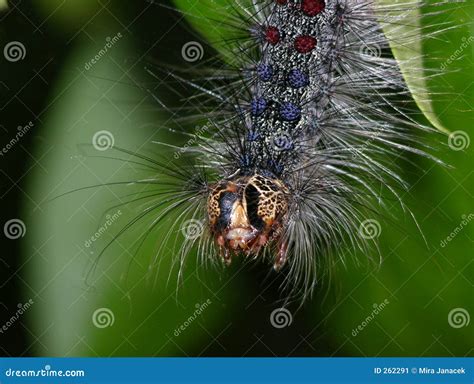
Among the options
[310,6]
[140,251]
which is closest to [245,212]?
[140,251]

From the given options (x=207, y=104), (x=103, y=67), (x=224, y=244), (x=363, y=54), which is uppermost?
(x=363, y=54)

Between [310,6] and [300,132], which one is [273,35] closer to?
[310,6]

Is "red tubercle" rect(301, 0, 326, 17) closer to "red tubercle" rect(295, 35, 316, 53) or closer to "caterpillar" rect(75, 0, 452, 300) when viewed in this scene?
"caterpillar" rect(75, 0, 452, 300)

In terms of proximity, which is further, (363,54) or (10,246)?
(10,246)

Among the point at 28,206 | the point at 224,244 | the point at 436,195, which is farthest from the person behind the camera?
the point at 28,206

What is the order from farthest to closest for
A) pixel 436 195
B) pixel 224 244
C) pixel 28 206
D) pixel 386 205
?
pixel 28 206 < pixel 386 205 < pixel 436 195 < pixel 224 244

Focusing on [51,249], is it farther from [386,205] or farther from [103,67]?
[386,205]

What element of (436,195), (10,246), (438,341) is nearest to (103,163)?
(10,246)
